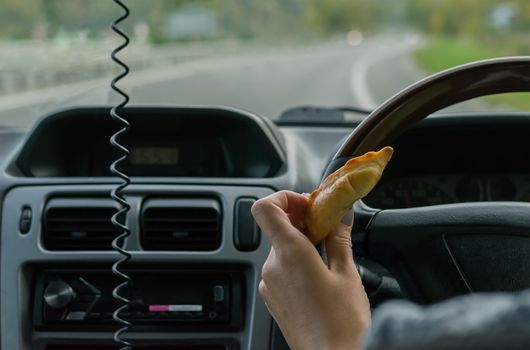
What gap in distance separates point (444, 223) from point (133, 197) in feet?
4.72

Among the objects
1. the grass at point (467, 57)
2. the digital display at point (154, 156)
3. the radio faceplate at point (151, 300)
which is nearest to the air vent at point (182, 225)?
the radio faceplate at point (151, 300)

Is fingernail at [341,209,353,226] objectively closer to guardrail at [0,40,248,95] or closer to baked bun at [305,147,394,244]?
baked bun at [305,147,394,244]

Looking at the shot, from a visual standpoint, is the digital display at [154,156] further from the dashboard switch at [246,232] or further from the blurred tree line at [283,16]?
the dashboard switch at [246,232]

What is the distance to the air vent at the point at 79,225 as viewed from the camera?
3201 mm

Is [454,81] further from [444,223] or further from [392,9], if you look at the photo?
[392,9]

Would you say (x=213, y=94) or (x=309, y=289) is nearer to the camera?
(x=309, y=289)

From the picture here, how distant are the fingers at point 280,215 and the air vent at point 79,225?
1.99 m

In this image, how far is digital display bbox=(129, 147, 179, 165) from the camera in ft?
12.1

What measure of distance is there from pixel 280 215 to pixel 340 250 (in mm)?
116

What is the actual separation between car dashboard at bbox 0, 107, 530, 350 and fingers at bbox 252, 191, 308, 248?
174 cm

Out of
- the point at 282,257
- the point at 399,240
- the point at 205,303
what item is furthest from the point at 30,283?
the point at 282,257

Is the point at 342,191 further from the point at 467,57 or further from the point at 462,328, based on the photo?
the point at 467,57

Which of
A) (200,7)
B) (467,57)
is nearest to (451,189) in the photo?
(467,57)

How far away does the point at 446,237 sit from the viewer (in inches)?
85.1
